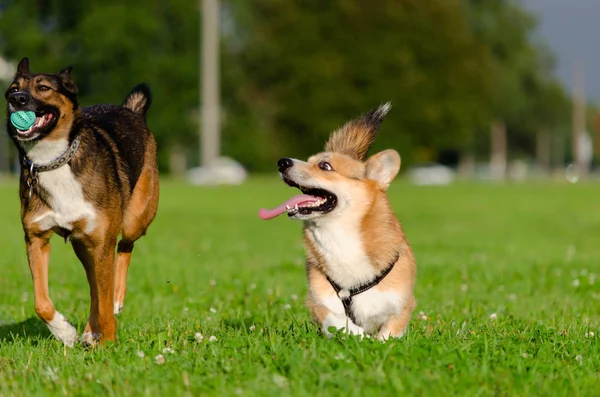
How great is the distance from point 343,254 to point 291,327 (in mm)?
635

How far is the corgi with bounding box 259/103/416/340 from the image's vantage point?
6.00 metres

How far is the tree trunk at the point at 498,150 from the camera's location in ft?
304

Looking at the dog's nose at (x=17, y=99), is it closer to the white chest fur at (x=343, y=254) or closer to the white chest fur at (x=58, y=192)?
the white chest fur at (x=58, y=192)

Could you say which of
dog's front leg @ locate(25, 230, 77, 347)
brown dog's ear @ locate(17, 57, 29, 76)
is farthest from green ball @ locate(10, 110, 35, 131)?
dog's front leg @ locate(25, 230, 77, 347)

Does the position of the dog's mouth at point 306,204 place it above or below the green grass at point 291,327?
above

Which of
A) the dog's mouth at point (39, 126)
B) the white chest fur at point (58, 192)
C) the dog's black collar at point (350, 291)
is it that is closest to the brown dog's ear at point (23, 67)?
the dog's mouth at point (39, 126)

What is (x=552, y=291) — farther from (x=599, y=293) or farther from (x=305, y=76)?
(x=305, y=76)

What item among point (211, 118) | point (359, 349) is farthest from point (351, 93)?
point (359, 349)

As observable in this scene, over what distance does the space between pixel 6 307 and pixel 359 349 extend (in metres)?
4.92

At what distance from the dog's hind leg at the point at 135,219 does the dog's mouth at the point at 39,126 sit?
1.34 m

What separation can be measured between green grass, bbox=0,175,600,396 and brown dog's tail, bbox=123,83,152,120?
1.86m

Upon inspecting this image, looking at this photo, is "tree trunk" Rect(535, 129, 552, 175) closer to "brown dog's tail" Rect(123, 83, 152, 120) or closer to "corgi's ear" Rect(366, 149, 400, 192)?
"brown dog's tail" Rect(123, 83, 152, 120)

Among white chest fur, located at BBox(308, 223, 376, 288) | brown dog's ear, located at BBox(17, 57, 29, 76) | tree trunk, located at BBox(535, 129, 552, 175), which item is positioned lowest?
tree trunk, located at BBox(535, 129, 552, 175)

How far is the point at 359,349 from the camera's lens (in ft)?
16.3
